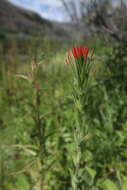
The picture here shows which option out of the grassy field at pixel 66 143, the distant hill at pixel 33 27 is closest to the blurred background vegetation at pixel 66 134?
the grassy field at pixel 66 143

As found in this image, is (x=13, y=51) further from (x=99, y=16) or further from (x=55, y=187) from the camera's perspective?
(x=55, y=187)

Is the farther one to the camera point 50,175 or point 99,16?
point 99,16

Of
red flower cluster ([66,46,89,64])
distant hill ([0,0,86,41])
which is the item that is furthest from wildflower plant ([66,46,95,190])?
distant hill ([0,0,86,41])

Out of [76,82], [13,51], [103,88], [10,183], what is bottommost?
[10,183]

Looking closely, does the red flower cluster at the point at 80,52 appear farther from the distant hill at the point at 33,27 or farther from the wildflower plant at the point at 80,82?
the distant hill at the point at 33,27

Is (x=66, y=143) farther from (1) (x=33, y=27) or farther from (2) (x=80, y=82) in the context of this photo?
(1) (x=33, y=27)

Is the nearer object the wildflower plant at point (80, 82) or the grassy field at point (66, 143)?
the wildflower plant at point (80, 82)

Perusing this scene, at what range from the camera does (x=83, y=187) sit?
98cm

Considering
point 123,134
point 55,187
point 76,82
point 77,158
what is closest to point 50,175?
point 55,187

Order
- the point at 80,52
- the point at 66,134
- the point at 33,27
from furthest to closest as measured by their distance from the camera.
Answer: the point at 33,27, the point at 66,134, the point at 80,52

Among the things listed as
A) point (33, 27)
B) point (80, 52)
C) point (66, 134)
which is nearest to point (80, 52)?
point (80, 52)

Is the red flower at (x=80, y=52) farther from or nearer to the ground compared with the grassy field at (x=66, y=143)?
farther from the ground

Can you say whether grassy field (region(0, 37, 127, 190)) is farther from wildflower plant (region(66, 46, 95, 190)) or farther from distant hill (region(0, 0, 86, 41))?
distant hill (region(0, 0, 86, 41))

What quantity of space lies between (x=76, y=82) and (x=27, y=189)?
86cm
